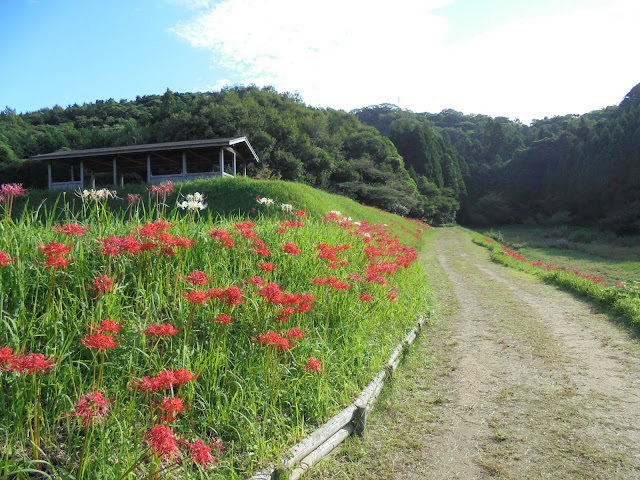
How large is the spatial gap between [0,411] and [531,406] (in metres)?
3.51

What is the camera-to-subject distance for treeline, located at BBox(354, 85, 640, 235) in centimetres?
3666

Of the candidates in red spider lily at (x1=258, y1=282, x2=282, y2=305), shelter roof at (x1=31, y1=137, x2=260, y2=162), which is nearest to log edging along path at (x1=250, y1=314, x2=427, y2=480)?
red spider lily at (x1=258, y1=282, x2=282, y2=305)

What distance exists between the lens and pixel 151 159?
73.5 ft

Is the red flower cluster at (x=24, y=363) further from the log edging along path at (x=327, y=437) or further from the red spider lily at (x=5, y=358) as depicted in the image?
the log edging along path at (x=327, y=437)

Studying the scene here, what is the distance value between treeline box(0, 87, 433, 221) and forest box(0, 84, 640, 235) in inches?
4.1

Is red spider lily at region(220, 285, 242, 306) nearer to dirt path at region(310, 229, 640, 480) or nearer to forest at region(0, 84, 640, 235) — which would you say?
dirt path at region(310, 229, 640, 480)

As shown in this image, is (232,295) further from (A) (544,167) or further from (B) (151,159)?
(A) (544,167)

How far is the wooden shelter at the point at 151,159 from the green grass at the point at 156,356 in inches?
571

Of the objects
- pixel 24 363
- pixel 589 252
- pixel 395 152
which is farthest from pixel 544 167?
pixel 24 363

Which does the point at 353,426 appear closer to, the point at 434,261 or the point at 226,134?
the point at 434,261

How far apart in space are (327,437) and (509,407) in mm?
1650

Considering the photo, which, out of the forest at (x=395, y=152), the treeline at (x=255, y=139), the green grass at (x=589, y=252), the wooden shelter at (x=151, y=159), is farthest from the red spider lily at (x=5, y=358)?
the forest at (x=395, y=152)

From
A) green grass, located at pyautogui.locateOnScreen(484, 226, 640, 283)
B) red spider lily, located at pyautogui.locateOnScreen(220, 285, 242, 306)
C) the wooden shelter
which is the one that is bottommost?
green grass, located at pyautogui.locateOnScreen(484, 226, 640, 283)

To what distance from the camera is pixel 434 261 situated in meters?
13.3
